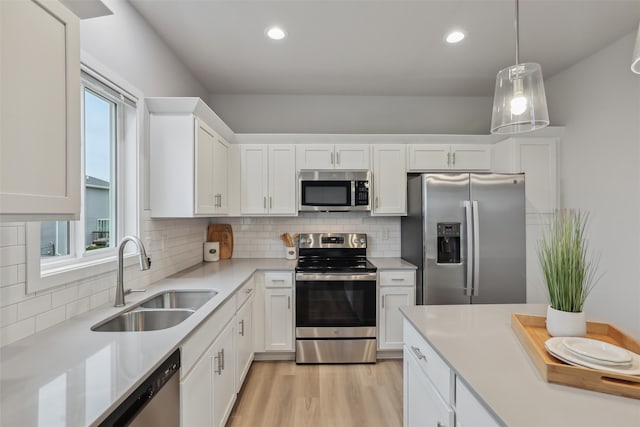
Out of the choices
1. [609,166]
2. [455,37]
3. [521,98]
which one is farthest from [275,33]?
[609,166]

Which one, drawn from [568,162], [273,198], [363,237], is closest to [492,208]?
[568,162]

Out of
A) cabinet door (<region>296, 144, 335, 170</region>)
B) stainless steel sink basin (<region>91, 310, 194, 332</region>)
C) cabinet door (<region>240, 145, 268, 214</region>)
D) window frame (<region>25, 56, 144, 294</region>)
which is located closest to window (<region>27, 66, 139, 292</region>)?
window frame (<region>25, 56, 144, 294</region>)

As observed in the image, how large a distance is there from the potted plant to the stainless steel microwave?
2.05 metres

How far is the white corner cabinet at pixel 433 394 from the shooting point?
3.12 ft

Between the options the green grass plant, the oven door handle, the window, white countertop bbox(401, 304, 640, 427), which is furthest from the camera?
the oven door handle

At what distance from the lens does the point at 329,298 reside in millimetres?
2877

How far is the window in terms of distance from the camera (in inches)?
58.3

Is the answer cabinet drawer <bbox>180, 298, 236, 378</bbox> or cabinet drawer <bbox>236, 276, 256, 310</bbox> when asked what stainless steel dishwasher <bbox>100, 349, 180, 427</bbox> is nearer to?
cabinet drawer <bbox>180, 298, 236, 378</bbox>

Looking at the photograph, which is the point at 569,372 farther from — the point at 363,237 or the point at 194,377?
the point at 363,237

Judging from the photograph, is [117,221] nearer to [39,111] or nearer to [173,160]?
[173,160]

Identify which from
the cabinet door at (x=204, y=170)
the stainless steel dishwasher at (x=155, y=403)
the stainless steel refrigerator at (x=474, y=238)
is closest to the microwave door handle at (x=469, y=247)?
the stainless steel refrigerator at (x=474, y=238)

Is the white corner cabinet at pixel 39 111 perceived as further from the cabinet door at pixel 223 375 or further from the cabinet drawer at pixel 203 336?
the cabinet door at pixel 223 375

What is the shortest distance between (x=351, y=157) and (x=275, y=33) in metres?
1.34

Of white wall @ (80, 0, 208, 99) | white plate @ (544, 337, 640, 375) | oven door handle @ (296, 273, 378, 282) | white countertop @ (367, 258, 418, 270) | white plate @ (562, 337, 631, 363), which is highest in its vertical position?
white wall @ (80, 0, 208, 99)
